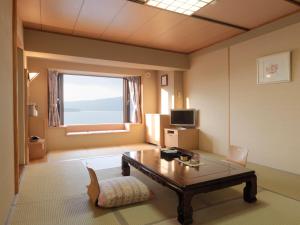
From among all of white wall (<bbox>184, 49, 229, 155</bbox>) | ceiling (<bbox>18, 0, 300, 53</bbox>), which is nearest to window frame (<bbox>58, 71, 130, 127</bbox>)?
ceiling (<bbox>18, 0, 300, 53</bbox>)

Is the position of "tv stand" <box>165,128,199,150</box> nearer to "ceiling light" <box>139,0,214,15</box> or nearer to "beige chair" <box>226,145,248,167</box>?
"beige chair" <box>226,145,248,167</box>

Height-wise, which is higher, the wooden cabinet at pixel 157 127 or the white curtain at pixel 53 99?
the white curtain at pixel 53 99

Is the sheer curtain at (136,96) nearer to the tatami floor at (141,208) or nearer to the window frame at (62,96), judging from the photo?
the window frame at (62,96)

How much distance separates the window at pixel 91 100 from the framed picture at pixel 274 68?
167 inches

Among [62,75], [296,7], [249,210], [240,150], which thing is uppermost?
[296,7]

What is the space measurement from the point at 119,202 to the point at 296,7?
12.2ft

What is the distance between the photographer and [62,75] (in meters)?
5.92

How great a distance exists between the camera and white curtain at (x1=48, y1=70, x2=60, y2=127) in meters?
5.46

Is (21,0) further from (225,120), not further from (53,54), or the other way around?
(225,120)

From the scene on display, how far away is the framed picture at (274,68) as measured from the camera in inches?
137

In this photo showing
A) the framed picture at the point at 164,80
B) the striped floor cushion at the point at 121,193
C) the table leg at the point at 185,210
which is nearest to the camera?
the table leg at the point at 185,210

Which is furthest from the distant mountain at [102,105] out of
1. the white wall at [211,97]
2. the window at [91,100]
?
the white wall at [211,97]

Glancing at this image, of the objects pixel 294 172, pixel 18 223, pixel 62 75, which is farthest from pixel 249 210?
pixel 62 75

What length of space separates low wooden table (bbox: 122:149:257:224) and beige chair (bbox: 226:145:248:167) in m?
0.35
